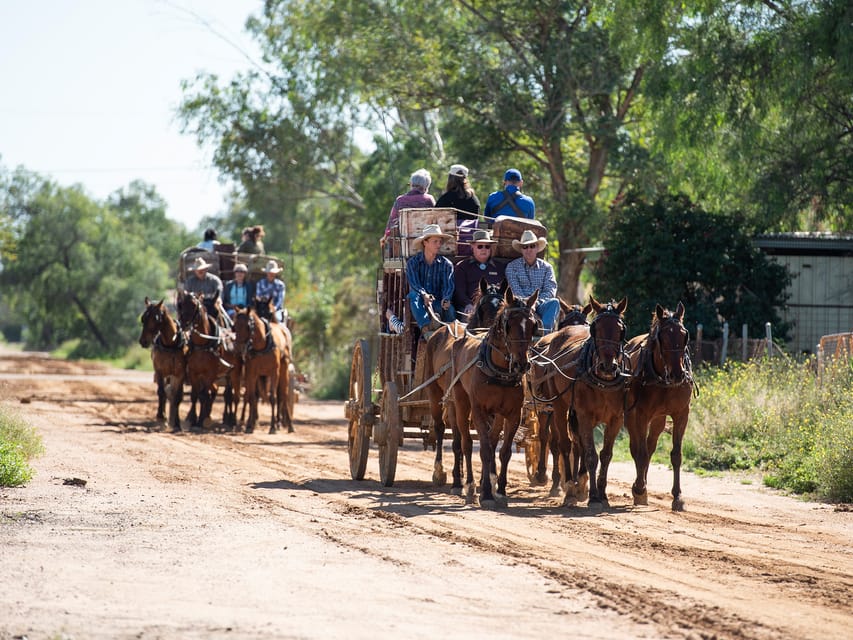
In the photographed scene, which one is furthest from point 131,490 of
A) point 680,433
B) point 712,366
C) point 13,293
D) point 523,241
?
point 13,293

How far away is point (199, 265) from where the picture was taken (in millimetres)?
22469

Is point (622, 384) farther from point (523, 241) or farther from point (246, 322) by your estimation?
point (246, 322)

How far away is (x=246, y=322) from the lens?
70.1 feet

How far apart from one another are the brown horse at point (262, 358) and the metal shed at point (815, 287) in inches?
399

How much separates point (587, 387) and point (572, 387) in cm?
24

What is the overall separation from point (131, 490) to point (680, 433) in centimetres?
580

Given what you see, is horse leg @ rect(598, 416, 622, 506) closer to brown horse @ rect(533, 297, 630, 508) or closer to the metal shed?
brown horse @ rect(533, 297, 630, 508)

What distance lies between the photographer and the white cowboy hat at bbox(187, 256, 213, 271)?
72.7ft

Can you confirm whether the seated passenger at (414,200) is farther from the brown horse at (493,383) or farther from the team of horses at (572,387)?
the brown horse at (493,383)

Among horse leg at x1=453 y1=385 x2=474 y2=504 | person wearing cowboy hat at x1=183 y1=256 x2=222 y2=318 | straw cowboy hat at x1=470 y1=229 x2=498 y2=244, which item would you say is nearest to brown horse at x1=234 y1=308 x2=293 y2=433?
person wearing cowboy hat at x1=183 y1=256 x2=222 y2=318

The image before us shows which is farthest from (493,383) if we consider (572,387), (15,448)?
(15,448)

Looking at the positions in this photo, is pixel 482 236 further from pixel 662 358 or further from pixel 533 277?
pixel 662 358

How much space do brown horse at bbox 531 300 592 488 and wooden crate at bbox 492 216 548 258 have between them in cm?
87

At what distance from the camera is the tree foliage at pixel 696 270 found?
23.3 meters
